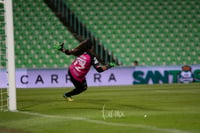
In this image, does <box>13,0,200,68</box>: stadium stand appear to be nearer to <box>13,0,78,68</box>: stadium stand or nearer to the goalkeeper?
<box>13,0,78,68</box>: stadium stand

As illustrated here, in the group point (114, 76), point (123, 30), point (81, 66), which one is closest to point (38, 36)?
point (123, 30)

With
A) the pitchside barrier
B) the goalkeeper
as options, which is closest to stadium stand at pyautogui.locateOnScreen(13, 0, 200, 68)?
the pitchside barrier

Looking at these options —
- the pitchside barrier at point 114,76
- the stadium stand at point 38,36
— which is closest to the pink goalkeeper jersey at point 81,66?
the pitchside barrier at point 114,76

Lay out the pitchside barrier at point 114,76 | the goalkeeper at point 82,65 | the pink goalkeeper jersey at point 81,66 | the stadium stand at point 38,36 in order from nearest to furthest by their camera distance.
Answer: the goalkeeper at point 82,65 < the pink goalkeeper jersey at point 81,66 < the pitchside barrier at point 114,76 < the stadium stand at point 38,36

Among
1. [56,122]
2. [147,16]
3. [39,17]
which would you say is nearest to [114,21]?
[147,16]

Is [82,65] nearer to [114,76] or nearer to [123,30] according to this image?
[114,76]

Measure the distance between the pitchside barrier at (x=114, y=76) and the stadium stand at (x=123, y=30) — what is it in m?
2.66

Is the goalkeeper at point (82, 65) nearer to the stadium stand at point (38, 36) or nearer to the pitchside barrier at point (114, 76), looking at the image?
the pitchside barrier at point (114, 76)

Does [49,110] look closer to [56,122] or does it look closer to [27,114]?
[27,114]

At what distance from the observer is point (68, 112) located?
10766 millimetres

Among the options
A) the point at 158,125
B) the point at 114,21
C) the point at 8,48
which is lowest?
the point at 158,125

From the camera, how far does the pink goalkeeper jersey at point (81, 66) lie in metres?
12.6

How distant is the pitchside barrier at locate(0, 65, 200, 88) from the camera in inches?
878

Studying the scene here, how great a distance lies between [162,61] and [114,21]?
3635 millimetres
